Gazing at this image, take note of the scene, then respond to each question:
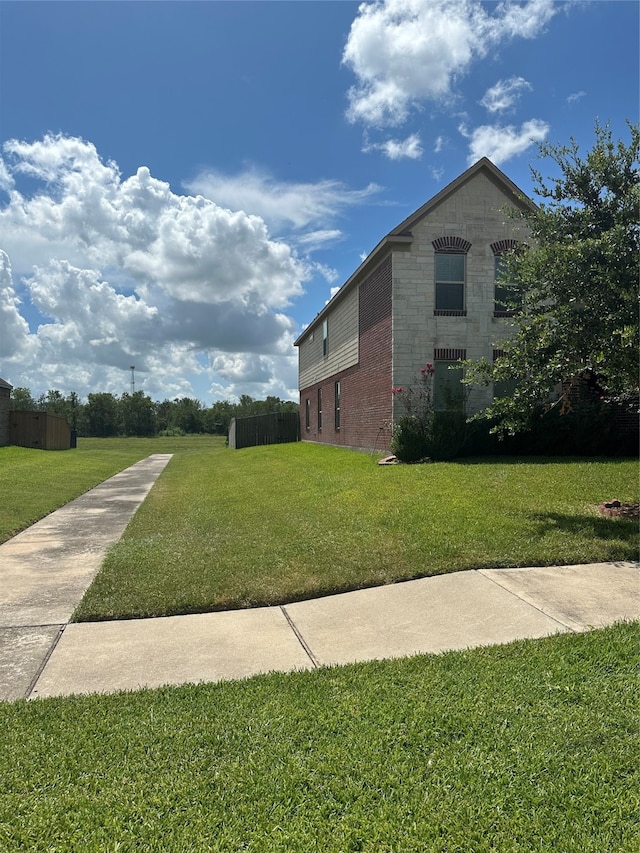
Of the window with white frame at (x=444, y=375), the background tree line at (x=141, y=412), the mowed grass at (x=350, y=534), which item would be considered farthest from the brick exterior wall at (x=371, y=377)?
the background tree line at (x=141, y=412)

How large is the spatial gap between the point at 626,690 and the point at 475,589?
193 centimetres

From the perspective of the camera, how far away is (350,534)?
7.14m

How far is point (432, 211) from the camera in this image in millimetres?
15461

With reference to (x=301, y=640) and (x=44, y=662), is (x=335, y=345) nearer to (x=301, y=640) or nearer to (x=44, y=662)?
(x=301, y=640)

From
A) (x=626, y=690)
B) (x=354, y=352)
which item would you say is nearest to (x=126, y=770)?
(x=626, y=690)

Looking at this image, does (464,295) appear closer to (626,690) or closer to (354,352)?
(354,352)

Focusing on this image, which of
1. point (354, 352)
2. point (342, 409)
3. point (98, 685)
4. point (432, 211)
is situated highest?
point (432, 211)

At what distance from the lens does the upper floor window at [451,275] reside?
1546 cm

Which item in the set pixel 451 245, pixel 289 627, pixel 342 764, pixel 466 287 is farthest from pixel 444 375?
pixel 342 764

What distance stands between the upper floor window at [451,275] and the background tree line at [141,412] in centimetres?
5057

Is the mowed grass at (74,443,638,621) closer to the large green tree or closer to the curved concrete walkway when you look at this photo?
the curved concrete walkway

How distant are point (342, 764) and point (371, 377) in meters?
15.2

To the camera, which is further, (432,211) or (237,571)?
(432,211)

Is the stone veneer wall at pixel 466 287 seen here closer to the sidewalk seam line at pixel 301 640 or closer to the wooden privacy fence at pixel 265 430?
the sidewalk seam line at pixel 301 640
